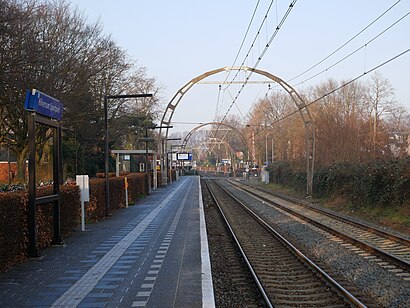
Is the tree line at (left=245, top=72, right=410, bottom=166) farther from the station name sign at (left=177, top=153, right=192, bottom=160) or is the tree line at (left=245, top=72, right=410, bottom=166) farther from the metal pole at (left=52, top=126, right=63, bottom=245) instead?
the station name sign at (left=177, top=153, right=192, bottom=160)

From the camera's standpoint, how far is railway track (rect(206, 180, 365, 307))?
8.56 metres

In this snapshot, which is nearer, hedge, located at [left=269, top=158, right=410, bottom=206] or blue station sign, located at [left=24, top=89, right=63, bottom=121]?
blue station sign, located at [left=24, top=89, right=63, bottom=121]

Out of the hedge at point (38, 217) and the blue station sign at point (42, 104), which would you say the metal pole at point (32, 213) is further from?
the blue station sign at point (42, 104)

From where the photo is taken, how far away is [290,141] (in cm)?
6575

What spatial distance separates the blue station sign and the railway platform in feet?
10.2

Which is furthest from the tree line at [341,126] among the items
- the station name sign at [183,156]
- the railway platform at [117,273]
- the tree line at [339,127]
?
the station name sign at [183,156]

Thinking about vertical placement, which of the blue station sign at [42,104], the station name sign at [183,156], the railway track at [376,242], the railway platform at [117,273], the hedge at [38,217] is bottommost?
the railway track at [376,242]

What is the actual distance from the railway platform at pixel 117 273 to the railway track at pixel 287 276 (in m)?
1.10

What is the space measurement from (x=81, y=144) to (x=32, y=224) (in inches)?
1447

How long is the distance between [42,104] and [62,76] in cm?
2008

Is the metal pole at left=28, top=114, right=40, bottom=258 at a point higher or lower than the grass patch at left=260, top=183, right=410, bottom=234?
higher

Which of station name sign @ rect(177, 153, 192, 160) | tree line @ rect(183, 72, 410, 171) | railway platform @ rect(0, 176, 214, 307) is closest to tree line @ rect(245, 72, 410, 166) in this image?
tree line @ rect(183, 72, 410, 171)

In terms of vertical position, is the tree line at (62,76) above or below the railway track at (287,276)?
above

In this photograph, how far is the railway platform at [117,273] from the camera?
8.00 m
